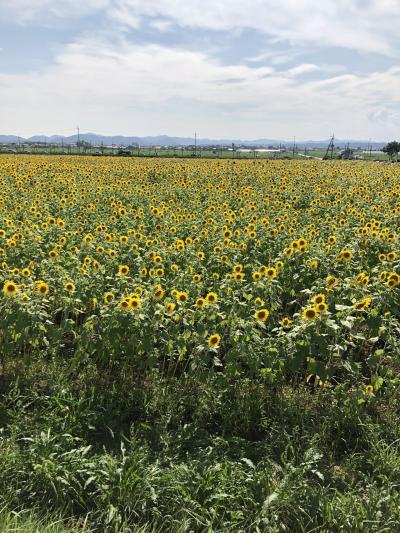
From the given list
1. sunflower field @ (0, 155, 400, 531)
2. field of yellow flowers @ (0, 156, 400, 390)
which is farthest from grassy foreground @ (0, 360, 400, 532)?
field of yellow flowers @ (0, 156, 400, 390)

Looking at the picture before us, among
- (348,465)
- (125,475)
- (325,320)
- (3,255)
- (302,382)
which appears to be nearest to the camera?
(125,475)

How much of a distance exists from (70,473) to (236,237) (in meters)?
4.80

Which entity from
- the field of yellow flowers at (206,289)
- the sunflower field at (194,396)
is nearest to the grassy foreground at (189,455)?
the sunflower field at (194,396)

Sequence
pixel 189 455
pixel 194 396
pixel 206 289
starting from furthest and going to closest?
pixel 206 289, pixel 194 396, pixel 189 455

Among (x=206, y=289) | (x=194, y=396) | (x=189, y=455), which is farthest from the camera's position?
(x=206, y=289)

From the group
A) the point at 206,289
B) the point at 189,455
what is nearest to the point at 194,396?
the point at 189,455

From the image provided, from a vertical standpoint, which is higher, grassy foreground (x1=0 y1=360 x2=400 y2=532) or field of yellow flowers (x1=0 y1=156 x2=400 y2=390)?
field of yellow flowers (x1=0 y1=156 x2=400 y2=390)

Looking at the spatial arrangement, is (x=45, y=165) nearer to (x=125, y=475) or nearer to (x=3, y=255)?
(x=3, y=255)

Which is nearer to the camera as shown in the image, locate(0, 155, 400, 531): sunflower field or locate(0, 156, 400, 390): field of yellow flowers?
locate(0, 155, 400, 531): sunflower field

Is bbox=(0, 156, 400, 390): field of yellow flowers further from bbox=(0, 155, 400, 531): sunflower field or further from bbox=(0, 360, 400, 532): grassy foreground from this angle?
bbox=(0, 360, 400, 532): grassy foreground

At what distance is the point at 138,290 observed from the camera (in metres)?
4.36

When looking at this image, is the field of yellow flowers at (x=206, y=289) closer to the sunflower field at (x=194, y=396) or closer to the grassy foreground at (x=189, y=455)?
the sunflower field at (x=194, y=396)

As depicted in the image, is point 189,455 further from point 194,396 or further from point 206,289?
point 206,289

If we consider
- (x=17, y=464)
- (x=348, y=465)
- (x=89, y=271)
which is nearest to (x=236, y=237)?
Result: (x=89, y=271)
